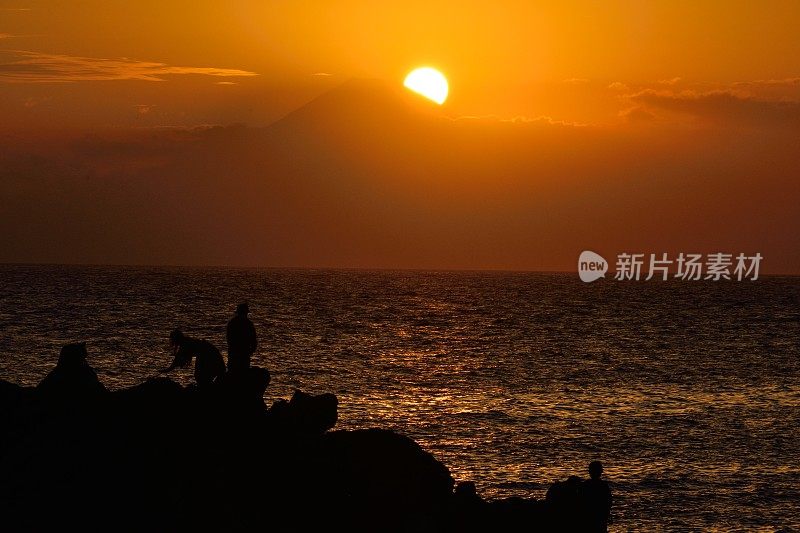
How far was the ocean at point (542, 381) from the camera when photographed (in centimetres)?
3850

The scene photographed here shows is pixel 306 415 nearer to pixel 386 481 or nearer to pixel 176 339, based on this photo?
pixel 386 481

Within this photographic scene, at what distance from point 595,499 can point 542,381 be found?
150 ft

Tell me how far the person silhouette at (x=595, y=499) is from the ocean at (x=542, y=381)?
435 inches

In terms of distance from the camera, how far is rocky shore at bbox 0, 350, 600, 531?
66.8ft

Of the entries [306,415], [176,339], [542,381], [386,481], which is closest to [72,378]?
[176,339]

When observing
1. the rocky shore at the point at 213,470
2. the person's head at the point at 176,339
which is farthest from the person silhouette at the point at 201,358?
the rocky shore at the point at 213,470

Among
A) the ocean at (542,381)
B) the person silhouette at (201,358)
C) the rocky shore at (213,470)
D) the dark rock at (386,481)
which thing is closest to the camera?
the rocky shore at (213,470)

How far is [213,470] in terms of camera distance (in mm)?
20953

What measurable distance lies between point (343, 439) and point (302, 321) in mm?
91401

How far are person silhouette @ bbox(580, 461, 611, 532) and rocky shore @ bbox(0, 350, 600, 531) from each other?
0.35 m

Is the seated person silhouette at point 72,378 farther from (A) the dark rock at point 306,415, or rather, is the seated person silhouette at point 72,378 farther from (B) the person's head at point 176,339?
(A) the dark rock at point 306,415

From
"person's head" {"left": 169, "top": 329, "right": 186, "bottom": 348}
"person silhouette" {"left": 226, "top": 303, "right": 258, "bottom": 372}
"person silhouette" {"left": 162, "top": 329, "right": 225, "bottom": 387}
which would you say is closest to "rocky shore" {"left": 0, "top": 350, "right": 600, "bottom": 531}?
"person silhouette" {"left": 226, "top": 303, "right": 258, "bottom": 372}

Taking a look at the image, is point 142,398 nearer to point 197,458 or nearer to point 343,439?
point 197,458

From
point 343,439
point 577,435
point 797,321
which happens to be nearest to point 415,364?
point 577,435
